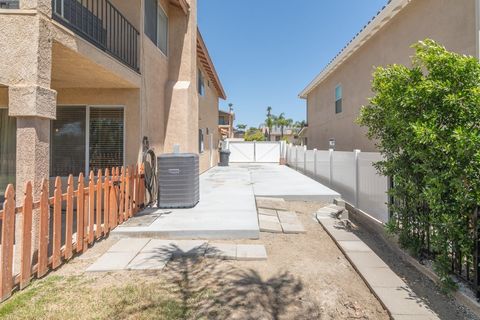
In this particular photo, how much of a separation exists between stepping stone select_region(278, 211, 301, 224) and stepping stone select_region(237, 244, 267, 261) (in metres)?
1.66

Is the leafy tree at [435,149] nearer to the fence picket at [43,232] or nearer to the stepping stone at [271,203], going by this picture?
the stepping stone at [271,203]

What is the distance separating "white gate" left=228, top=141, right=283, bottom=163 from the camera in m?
26.9

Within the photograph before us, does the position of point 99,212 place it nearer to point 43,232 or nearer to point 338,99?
point 43,232

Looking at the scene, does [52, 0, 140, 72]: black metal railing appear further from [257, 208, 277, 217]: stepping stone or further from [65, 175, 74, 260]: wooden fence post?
[257, 208, 277, 217]: stepping stone

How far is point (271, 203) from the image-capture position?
305 inches

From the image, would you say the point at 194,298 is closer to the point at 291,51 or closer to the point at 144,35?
the point at 144,35

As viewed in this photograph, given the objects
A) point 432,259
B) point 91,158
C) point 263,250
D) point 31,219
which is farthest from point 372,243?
point 91,158

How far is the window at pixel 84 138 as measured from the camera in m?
7.16

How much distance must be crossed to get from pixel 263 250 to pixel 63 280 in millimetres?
2815

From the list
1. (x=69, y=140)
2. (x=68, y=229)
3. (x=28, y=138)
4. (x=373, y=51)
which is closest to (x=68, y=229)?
(x=68, y=229)

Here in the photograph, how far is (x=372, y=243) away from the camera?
5039 mm

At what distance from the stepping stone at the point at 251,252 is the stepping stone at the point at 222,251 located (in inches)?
3.3

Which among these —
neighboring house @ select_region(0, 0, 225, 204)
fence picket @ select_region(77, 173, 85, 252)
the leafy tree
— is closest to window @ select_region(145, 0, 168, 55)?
neighboring house @ select_region(0, 0, 225, 204)

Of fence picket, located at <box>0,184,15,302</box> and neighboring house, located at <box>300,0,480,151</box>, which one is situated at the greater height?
neighboring house, located at <box>300,0,480,151</box>
